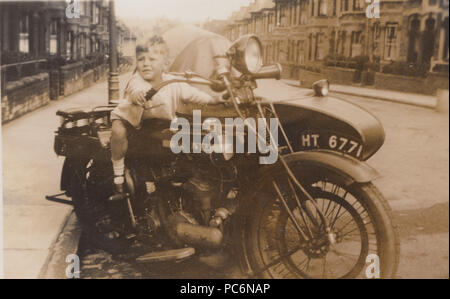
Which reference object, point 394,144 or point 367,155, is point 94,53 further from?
point 367,155

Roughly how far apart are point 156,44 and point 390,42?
183cm

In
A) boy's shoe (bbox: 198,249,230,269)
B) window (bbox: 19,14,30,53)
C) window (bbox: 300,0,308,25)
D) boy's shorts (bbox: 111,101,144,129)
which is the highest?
window (bbox: 19,14,30,53)

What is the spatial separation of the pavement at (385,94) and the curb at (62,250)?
7.73 ft

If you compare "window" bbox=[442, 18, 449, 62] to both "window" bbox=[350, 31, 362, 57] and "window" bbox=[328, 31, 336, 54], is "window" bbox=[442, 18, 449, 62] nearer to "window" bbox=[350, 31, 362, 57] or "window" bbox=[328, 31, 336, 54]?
"window" bbox=[350, 31, 362, 57]

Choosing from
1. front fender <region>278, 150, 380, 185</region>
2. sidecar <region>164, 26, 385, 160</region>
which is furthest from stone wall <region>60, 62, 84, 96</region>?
front fender <region>278, 150, 380, 185</region>

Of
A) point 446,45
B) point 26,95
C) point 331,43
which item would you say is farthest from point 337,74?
point 26,95

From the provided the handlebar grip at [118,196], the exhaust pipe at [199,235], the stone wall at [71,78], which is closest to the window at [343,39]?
the exhaust pipe at [199,235]

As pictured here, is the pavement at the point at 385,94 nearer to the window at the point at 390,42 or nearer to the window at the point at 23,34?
the window at the point at 390,42

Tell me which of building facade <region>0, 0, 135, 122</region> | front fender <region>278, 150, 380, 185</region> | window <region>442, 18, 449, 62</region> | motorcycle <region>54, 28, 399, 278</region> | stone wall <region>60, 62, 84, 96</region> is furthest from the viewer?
stone wall <region>60, 62, 84, 96</region>

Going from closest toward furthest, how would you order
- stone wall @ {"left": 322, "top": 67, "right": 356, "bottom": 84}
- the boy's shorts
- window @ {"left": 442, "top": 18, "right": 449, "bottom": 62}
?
window @ {"left": 442, "top": 18, "right": 449, "bottom": 62} < the boy's shorts < stone wall @ {"left": 322, "top": 67, "right": 356, "bottom": 84}

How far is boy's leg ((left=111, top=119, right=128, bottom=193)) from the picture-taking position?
4.02m

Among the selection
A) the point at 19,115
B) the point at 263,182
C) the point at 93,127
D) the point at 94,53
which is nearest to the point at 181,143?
the point at 263,182

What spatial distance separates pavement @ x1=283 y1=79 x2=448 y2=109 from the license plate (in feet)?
2.14

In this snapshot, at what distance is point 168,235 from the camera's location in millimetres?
3953
